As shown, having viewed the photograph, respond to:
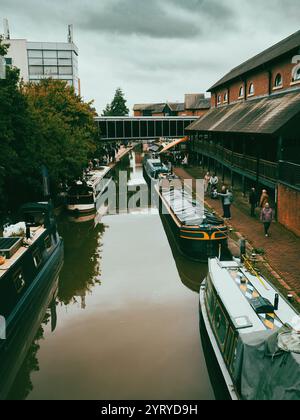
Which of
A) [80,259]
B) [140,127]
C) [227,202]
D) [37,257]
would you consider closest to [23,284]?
[37,257]

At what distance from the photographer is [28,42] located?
69688 millimetres

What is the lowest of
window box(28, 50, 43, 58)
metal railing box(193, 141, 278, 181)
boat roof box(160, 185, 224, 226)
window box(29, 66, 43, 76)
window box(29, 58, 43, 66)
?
boat roof box(160, 185, 224, 226)

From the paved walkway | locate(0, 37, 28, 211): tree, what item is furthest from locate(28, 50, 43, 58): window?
the paved walkway

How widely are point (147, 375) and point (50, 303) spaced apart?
5.32m

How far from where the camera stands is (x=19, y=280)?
10.8 m

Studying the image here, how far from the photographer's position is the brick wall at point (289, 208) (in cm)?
1572

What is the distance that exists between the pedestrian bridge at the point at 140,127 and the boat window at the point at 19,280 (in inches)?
1699

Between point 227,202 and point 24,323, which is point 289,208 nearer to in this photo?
point 227,202

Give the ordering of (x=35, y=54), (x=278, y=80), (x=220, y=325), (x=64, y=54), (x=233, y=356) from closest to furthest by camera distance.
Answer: (x=233, y=356), (x=220, y=325), (x=278, y=80), (x=35, y=54), (x=64, y=54)

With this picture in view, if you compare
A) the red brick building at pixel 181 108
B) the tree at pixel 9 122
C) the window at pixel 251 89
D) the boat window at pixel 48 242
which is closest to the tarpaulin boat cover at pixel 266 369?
the boat window at pixel 48 242

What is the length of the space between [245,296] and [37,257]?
25.8 ft

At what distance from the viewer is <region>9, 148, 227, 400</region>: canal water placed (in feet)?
26.3

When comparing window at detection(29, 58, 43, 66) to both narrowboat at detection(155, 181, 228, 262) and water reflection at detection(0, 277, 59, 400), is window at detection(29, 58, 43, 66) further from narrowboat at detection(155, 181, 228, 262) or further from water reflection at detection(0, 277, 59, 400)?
water reflection at detection(0, 277, 59, 400)
